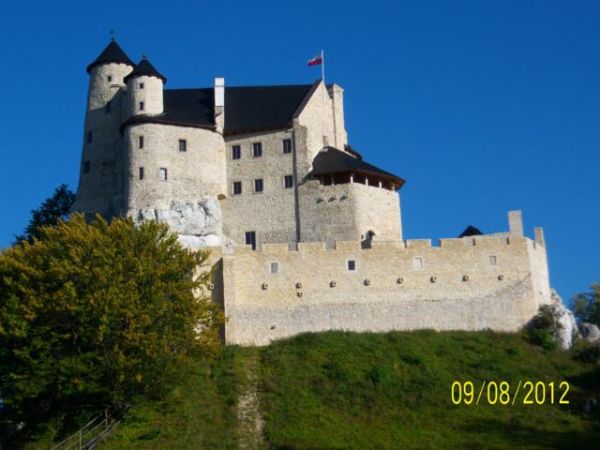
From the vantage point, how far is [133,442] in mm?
36406

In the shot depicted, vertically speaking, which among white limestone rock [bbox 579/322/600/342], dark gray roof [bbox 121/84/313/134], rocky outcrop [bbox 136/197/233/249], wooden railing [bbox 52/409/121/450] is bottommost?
wooden railing [bbox 52/409/121/450]

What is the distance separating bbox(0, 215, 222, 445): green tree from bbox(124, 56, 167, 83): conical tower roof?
21.0m

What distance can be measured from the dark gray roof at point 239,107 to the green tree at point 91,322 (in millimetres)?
19208

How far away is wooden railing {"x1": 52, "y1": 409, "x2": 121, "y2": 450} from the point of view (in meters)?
35.9

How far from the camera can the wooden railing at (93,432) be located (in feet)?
118

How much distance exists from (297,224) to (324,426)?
19686 millimetres

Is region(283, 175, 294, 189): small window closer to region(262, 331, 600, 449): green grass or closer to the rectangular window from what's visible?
the rectangular window

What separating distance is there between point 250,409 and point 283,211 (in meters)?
19.0

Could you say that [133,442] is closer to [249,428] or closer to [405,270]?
[249,428]

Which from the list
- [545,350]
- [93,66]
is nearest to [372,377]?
[545,350]

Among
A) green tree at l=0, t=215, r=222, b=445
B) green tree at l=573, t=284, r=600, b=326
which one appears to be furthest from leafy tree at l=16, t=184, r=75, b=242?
green tree at l=573, t=284, r=600, b=326

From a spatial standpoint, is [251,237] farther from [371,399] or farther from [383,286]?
[371,399]

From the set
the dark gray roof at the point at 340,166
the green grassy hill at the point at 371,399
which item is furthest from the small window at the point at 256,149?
the green grassy hill at the point at 371,399

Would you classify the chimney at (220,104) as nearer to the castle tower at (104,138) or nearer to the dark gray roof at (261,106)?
the dark gray roof at (261,106)
